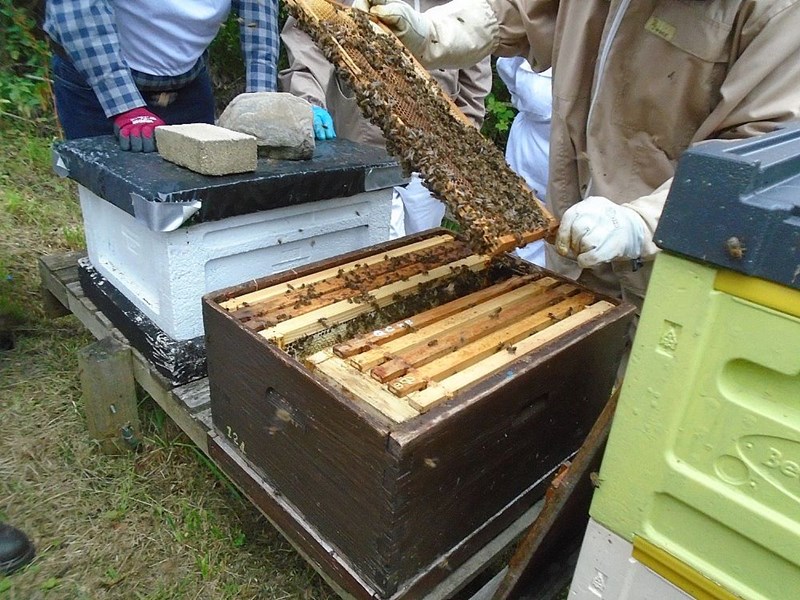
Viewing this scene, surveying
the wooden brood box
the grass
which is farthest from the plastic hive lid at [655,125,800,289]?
the grass

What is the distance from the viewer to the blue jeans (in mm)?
2369

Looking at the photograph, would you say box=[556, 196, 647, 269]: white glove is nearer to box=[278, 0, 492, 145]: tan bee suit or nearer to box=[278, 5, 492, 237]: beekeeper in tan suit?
box=[278, 5, 492, 237]: beekeeper in tan suit

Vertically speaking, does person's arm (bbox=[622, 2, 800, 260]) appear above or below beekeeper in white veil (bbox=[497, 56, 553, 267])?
above

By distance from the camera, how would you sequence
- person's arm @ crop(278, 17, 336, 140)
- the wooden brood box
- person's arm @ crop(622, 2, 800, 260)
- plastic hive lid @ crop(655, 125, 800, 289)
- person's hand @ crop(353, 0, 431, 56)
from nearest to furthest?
plastic hive lid @ crop(655, 125, 800, 289), the wooden brood box, person's arm @ crop(622, 2, 800, 260), person's hand @ crop(353, 0, 431, 56), person's arm @ crop(278, 17, 336, 140)

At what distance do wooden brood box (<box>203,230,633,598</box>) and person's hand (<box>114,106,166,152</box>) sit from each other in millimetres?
774

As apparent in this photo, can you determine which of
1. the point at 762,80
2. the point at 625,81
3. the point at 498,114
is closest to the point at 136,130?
the point at 625,81

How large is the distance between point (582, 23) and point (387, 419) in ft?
4.56

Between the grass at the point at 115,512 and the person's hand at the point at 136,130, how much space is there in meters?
0.99

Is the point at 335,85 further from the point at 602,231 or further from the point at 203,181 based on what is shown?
the point at 602,231

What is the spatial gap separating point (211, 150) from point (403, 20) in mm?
723

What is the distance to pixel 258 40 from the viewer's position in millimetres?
2545

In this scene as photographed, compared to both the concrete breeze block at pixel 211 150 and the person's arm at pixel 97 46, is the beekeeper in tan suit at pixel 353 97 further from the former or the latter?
the concrete breeze block at pixel 211 150

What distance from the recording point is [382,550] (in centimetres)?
122

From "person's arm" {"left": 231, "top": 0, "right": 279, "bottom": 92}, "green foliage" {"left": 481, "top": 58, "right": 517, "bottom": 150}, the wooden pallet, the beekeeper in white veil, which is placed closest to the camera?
the wooden pallet
